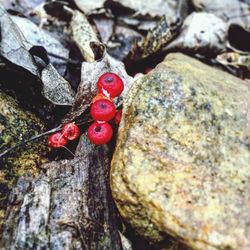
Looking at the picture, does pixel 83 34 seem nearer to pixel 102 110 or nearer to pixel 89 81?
pixel 89 81

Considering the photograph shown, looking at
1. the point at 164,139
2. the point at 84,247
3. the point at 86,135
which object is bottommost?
the point at 84,247

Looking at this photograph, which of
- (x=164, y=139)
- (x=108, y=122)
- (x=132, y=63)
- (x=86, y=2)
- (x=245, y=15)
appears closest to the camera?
(x=164, y=139)

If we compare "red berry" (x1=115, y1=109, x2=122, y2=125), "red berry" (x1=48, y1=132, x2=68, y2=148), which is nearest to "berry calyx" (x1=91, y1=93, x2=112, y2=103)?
"red berry" (x1=115, y1=109, x2=122, y2=125)

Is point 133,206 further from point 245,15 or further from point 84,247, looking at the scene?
point 245,15

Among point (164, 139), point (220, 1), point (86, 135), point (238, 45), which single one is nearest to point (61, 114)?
point (86, 135)

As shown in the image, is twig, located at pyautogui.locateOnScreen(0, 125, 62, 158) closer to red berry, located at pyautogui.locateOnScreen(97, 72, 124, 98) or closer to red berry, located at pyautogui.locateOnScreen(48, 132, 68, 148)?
red berry, located at pyautogui.locateOnScreen(48, 132, 68, 148)

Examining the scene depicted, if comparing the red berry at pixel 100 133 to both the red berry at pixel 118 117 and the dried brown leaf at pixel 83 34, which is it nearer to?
the red berry at pixel 118 117

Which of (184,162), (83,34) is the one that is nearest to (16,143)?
(184,162)
